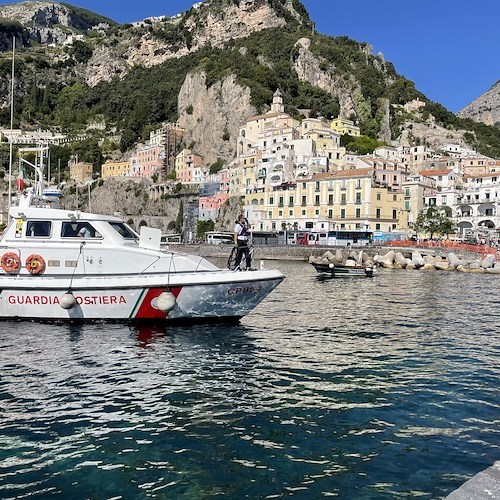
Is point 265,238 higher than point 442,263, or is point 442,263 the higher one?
point 265,238

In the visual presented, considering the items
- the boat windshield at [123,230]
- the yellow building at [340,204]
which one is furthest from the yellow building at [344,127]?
the boat windshield at [123,230]

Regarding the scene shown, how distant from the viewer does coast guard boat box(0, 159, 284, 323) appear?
50.1ft

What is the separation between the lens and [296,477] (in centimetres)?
643

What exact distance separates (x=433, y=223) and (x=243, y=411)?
2807 inches

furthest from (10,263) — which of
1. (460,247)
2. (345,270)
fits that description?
(460,247)

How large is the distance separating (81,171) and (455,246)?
115 metres

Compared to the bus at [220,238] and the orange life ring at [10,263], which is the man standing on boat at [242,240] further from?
the bus at [220,238]

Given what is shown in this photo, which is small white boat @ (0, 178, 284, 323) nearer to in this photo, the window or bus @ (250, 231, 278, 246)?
the window

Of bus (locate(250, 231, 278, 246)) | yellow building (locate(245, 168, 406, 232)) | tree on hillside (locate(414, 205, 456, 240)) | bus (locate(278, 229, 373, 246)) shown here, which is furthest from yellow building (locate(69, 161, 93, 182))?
tree on hillside (locate(414, 205, 456, 240))

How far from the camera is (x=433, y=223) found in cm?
7425

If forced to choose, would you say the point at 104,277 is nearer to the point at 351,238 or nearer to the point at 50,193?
the point at 50,193

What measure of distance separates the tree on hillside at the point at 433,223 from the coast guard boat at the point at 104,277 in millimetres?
63772

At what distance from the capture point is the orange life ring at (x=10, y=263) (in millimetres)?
16031

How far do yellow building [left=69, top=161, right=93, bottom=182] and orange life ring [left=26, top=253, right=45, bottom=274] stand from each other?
135 meters
